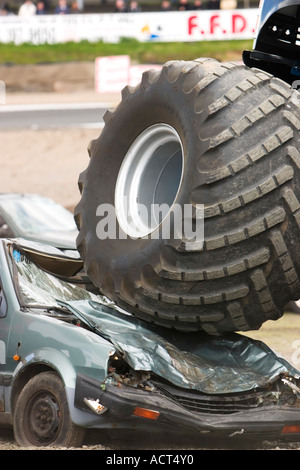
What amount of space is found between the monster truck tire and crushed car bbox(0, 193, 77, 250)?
17.2 feet

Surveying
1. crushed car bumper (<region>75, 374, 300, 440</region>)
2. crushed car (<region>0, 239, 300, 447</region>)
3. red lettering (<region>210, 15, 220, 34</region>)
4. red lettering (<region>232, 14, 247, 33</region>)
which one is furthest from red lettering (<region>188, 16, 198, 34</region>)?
crushed car bumper (<region>75, 374, 300, 440</region>)

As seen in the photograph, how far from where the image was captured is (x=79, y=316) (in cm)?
590

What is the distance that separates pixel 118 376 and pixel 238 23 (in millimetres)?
21669

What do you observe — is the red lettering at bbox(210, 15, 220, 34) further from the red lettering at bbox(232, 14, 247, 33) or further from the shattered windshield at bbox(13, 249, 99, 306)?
the shattered windshield at bbox(13, 249, 99, 306)

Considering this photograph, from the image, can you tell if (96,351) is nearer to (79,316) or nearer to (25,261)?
(79,316)

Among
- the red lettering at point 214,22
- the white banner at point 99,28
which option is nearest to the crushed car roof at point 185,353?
the red lettering at point 214,22

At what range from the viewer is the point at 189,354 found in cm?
586

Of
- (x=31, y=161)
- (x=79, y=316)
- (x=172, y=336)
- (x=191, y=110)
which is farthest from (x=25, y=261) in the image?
(x=31, y=161)

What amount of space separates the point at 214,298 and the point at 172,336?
1.88ft

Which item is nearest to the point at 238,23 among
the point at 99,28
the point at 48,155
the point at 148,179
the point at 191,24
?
the point at 191,24

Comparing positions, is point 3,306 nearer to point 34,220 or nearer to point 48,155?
point 34,220

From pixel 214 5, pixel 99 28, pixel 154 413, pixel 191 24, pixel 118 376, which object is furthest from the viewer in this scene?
pixel 99 28

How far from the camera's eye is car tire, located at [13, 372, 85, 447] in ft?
17.9

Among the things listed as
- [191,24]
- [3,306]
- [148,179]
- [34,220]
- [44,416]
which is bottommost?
[34,220]
